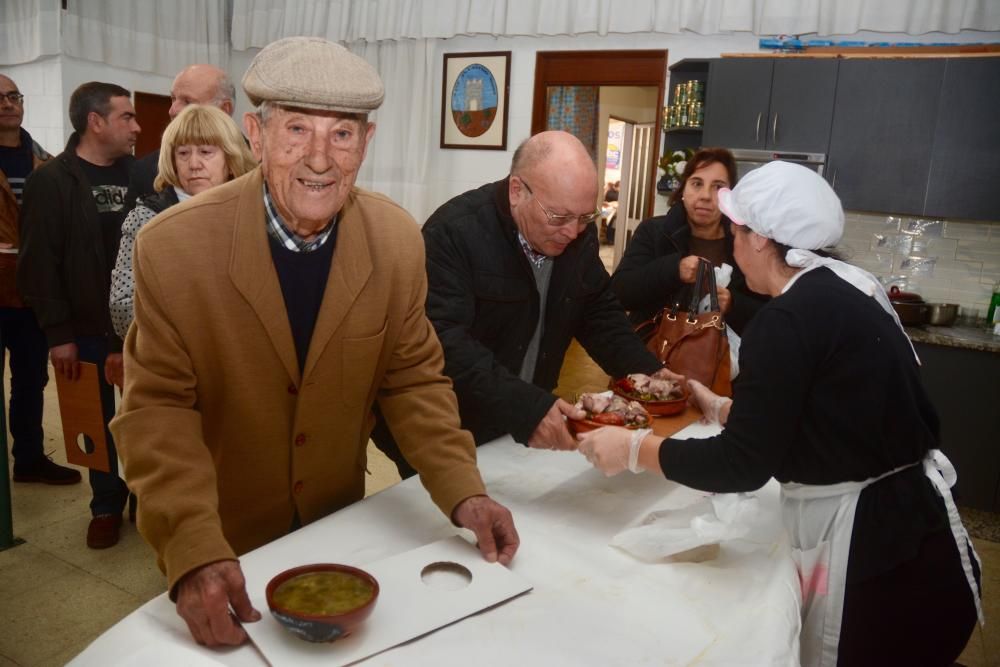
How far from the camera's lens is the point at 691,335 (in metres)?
2.14

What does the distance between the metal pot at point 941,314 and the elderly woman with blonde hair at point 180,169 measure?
3.57m

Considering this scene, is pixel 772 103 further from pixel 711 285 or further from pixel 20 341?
pixel 20 341

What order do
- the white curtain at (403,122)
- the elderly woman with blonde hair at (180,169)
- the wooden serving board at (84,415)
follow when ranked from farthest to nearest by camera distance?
the white curtain at (403,122)
the wooden serving board at (84,415)
the elderly woman with blonde hair at (180,169)

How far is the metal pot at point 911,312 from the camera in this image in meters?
3.88

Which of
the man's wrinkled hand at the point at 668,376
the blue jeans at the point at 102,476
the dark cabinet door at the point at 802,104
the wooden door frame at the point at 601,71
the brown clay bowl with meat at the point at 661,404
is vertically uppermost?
the wooden door frame at the point at 601,71

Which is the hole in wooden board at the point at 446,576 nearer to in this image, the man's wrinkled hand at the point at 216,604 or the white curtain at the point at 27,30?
the man's wrinkled hand at the point at 216,604

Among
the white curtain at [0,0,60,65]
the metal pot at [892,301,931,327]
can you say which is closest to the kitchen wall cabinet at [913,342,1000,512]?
the metal pot at [892,301,931,327]

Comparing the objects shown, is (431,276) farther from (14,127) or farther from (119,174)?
(14,127)

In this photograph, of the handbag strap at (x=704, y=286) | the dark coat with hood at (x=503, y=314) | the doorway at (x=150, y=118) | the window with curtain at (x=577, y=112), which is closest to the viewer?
the dark coat with hood at (x=503, y=314)

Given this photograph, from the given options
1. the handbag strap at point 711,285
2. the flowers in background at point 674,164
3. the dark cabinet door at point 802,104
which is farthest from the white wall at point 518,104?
the handbag strap at point 711,285

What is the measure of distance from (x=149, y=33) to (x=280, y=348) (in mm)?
5763

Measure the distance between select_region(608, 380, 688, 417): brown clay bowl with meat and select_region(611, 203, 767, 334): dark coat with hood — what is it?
0.80 meters

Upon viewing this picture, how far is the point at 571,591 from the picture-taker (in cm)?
120

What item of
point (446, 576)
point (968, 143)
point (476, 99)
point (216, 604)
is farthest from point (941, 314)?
point (216, 604)
